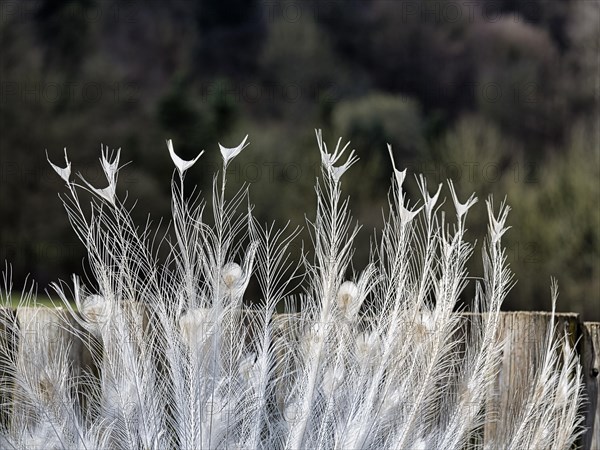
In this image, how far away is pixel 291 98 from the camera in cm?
995

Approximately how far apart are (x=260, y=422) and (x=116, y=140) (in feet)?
29.1

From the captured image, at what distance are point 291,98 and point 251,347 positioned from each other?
8534mm

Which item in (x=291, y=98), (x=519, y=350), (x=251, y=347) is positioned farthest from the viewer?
(x=291, y=98)

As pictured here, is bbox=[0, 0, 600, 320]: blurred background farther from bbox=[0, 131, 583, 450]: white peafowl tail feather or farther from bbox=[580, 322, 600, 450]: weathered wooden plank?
bbox=[0, 131, 583, 450]: white peafowl tail feather

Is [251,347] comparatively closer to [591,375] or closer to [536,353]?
[536,353]

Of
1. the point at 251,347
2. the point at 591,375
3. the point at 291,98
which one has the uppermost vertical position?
the point at 251,347

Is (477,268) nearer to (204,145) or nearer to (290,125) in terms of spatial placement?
(290,125)

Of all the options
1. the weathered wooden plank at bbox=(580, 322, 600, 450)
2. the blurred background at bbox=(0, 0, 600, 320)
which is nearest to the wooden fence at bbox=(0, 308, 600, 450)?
the weathered wooden plank at bbox=(580, 322, 600, 450)

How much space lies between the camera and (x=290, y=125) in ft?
31.9

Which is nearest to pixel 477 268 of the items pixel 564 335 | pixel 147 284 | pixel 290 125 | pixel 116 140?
pixel 290 125

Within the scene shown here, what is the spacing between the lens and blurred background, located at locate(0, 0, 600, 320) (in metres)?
9.17

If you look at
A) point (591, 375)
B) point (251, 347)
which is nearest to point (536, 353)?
point (591, 375)

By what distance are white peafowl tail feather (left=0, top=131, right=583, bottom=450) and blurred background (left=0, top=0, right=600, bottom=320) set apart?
7.29 meters

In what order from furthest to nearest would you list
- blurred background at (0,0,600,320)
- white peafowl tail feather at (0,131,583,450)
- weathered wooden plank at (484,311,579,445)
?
1. blurred background at (0,0,600,320)
2. weathered wooden plank at (484,311,579,445)
3. white peafowl tail feather at (0,131,583,450)
